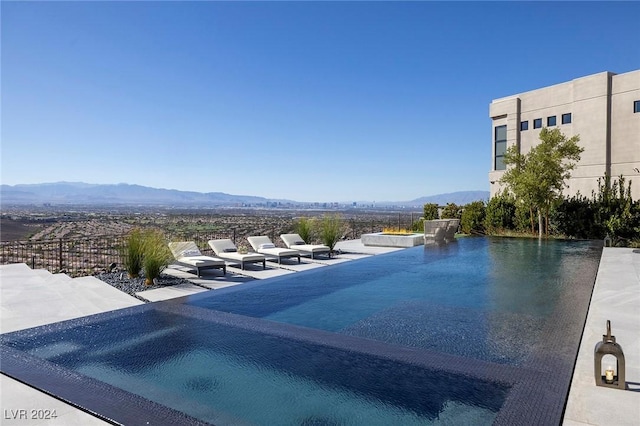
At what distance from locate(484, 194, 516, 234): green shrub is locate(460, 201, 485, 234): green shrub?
26 centimetres

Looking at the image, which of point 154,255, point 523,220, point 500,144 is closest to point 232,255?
point 154,255

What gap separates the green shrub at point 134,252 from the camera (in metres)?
8.40

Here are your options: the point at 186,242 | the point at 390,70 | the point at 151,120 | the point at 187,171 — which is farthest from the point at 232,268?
the point at 187,171

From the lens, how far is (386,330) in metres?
5.45

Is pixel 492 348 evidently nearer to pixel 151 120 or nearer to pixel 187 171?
pixel 151 120

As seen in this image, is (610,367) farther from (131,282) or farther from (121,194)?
(121,194)

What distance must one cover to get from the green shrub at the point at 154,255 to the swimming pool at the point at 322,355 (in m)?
1.47

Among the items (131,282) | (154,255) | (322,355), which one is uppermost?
(154,255)

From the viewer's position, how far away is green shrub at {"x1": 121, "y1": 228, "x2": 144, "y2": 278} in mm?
8398

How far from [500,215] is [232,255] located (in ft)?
43.5

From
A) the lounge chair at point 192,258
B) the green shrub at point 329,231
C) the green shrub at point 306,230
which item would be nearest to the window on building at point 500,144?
the green shrub at point 329,231

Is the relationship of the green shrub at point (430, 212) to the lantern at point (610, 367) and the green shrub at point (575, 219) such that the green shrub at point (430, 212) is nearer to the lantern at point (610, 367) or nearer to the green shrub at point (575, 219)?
the green shrub at point (575, 219)

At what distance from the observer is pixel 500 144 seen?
28.0 metres

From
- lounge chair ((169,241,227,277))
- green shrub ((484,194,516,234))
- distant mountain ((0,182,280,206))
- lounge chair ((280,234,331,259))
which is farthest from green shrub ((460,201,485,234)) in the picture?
distant mountain ((0,182,280,206))
